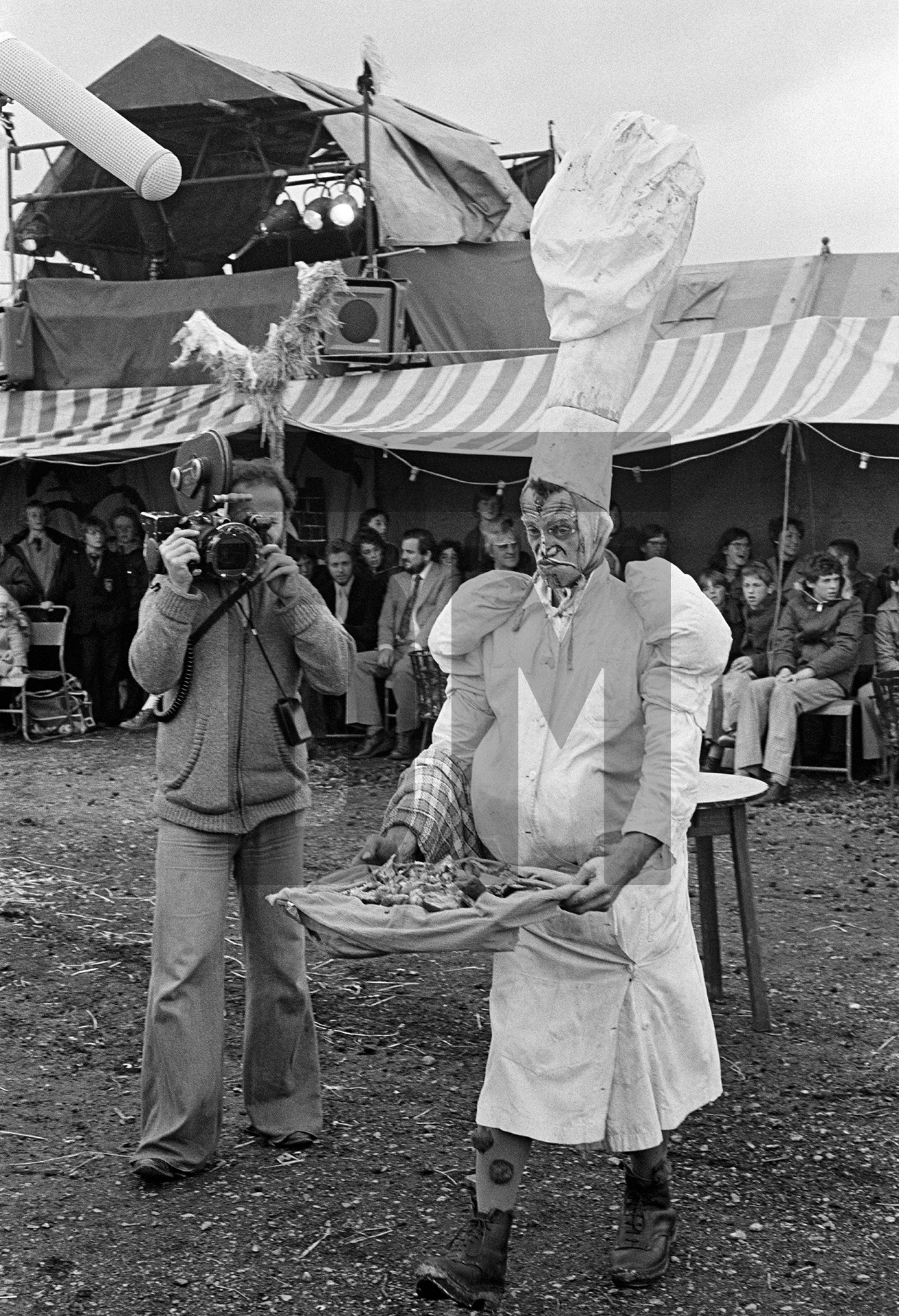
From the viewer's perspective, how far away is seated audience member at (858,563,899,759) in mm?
9984

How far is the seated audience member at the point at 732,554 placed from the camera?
37.2ft

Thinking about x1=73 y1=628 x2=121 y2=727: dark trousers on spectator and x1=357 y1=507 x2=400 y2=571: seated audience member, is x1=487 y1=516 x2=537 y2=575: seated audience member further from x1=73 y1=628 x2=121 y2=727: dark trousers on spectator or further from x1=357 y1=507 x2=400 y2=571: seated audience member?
x1=73 y1=628 x2=121 y2=727: dark trousers on spectator

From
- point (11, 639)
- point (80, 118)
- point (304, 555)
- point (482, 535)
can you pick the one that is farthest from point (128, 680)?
point (80, 118)

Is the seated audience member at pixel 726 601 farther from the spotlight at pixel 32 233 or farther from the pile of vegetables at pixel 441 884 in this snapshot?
the spotlight at pixel 32 233

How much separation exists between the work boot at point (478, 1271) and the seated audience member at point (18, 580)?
35.4ft

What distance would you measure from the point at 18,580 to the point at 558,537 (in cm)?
1077

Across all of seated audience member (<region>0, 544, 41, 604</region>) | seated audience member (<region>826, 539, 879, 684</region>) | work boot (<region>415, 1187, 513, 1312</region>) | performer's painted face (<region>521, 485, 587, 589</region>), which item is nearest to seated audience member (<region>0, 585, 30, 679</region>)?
seated audience member (<region>0, 544, 41, 604</region>)

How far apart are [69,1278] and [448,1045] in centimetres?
183

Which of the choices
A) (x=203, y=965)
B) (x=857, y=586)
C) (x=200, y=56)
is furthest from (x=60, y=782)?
(x=200, y=56)

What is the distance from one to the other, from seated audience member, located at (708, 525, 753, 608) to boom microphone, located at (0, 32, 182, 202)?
6.34m

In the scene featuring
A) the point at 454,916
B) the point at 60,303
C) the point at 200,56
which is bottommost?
the point at 454,916

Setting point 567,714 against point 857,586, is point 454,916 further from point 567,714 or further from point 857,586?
point 857,586

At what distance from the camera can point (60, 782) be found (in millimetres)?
10734

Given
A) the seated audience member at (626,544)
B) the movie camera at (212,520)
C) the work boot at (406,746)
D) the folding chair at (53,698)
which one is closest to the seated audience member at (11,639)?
the folding chair at (53,698)
